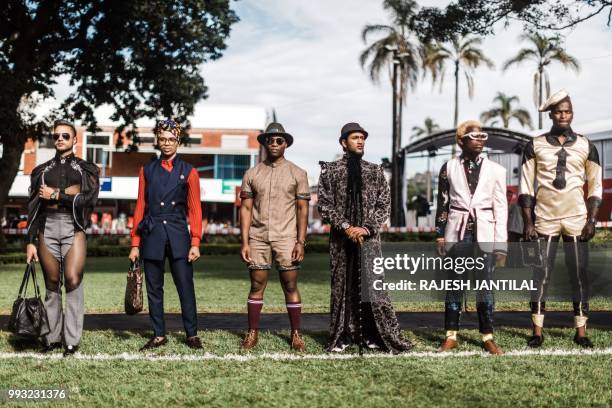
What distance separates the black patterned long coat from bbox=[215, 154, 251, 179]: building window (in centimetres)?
4420

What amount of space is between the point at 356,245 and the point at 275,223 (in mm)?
775

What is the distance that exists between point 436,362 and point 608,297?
6.57m

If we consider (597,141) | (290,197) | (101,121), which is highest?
(101,121)

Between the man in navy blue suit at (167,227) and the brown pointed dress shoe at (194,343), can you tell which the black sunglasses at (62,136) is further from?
the brown pointed dress shoe at (194,343)

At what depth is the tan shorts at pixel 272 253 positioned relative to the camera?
6641 mm

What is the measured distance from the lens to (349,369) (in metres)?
5.71

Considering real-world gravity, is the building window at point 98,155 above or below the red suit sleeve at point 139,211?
above

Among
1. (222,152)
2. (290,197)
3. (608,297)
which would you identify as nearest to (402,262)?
(290,197)

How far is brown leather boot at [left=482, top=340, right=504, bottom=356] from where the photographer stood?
6.37m

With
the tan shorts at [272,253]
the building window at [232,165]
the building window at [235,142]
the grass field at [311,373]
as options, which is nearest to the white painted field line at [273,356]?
the grass field at [311,373]

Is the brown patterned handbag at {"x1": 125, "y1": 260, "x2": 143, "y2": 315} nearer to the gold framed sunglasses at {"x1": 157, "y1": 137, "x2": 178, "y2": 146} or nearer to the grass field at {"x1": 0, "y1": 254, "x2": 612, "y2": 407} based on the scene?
the grass field at {"x1": 0, "y1": 254, "x2": 612, "y2": 407}

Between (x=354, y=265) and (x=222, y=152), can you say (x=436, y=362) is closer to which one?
(x=354, y=265)

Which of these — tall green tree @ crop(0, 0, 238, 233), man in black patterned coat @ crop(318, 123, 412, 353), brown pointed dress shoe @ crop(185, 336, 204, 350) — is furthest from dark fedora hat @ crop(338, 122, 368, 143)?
tall green tree @ crop(0, 0, 238, 233)

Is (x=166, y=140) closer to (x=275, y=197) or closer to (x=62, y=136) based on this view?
(x=62, y=136)
